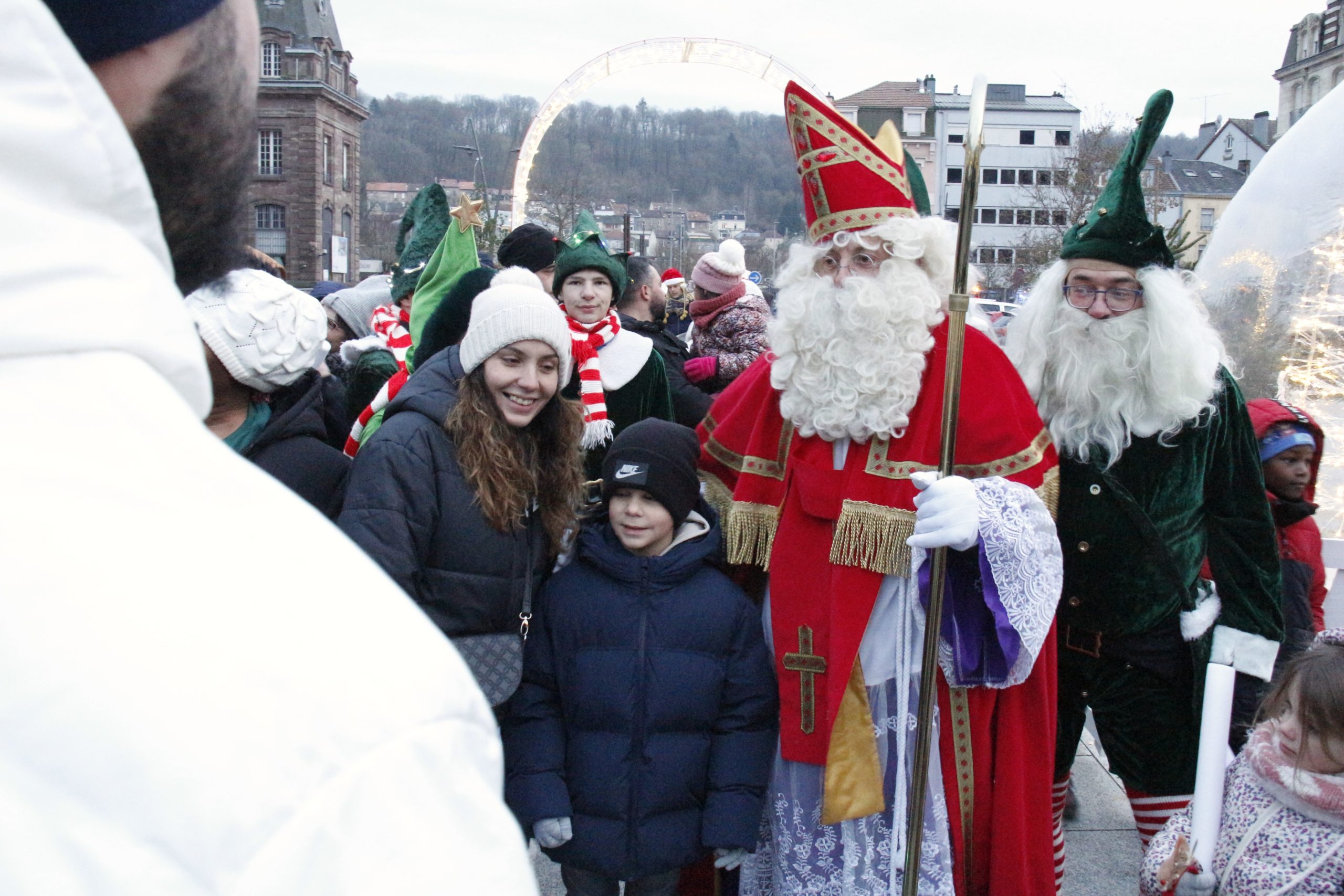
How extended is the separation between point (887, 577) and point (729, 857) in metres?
0.81

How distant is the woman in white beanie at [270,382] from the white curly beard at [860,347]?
1.25m

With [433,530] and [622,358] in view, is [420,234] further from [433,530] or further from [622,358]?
[433,530]

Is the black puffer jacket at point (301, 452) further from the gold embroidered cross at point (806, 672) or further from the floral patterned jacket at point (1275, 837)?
the floral patterned jacket at point (1275, 837)

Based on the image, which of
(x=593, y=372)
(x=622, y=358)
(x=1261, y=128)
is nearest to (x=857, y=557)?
(x=593, y=372)

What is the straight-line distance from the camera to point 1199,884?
2238 millimetres

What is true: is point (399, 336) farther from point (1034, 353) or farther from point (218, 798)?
point (218, 798)

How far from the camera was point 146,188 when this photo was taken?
0.53m

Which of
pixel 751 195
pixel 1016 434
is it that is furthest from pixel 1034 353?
pixel 751 195

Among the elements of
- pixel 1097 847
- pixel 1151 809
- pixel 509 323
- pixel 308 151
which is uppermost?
pixel 308 151

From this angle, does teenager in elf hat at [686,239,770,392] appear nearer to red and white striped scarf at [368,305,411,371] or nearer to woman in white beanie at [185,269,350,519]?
red and white striped scarf at [368,305,411,371]

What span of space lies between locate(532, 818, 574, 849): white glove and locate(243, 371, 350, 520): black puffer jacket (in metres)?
0.94

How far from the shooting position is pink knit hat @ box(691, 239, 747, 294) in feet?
21.3

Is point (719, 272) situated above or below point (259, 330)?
above

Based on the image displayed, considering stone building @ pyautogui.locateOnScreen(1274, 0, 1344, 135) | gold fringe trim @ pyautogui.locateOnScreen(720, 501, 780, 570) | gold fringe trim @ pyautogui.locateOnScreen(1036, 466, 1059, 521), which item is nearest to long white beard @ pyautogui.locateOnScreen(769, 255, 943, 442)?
gold fringe trim @ pyautogui.locateOnScreen(720, 501, 780, 570)
